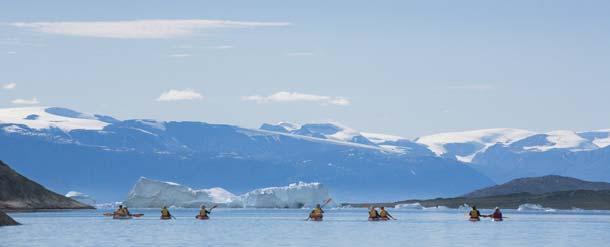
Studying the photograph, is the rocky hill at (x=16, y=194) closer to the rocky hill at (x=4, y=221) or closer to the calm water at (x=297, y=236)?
the rocky hill at (x=4, y=221)

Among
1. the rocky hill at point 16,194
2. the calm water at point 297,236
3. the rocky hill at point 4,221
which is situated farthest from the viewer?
the rocky hill at point 16,194

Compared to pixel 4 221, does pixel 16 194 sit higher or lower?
higher

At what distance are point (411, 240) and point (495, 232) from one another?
14.7 m

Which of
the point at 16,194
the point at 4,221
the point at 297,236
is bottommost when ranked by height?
the point at 297,236

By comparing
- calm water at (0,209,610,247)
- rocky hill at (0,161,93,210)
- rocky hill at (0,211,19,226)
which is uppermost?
rocky hill at (0,161,93,210)

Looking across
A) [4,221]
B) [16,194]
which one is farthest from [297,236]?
[16,194]

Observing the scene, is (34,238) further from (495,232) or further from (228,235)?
(495,232)

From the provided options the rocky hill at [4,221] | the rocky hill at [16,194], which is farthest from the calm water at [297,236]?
the rocky hill at [16,194]

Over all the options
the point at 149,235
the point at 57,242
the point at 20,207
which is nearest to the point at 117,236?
the point at 149,235

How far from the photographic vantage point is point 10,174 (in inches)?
7721

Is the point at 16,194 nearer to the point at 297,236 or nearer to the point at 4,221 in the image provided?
the point at 4,221

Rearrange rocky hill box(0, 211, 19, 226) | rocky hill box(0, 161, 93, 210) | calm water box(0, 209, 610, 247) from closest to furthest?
calm water box(0, 209, 610, 247)
rocky hill box(0, 211, 19, 226)
rocky hill box(0, 161, 93, 210)

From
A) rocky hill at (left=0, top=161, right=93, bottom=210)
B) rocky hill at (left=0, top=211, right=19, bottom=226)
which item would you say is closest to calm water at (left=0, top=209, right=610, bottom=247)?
rocky hill at (left=0, top=211, right=19, bottom=226)

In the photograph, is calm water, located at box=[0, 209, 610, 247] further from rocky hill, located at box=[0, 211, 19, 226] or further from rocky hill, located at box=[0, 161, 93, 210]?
rocky hill, located at box=[0, 161, 93, 210]
